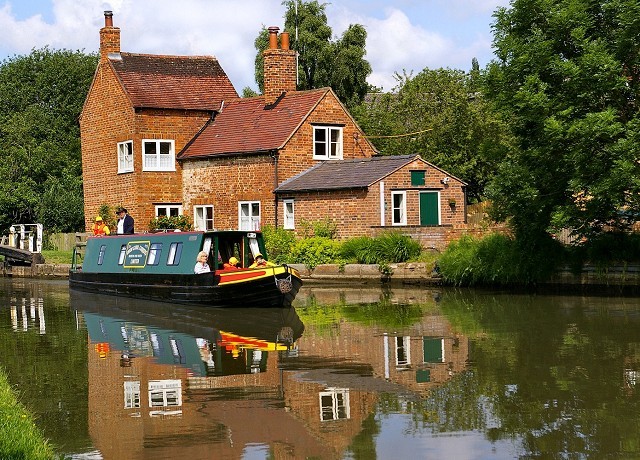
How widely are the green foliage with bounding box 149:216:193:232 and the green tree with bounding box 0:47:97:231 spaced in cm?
961

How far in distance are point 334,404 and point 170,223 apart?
2774 centimetres

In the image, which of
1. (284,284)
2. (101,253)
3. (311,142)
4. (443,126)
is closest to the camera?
(284,284)

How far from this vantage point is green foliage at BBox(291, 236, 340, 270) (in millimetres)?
34156

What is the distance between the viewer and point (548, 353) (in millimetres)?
17031

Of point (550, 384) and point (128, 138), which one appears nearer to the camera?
point (550, 384)

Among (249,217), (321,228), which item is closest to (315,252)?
(321,228)

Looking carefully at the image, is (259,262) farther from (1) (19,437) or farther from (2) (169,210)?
(2) (169,210)

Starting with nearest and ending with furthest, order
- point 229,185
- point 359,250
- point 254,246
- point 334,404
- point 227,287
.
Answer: point 334,404 < point 227,287 < point 254,246 < point 359,250 < point 229,185

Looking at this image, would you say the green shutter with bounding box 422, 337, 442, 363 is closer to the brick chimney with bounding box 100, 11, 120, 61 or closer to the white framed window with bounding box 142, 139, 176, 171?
the white framed window with bounding box 142, 139, 176, 171

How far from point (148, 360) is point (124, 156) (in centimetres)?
2565

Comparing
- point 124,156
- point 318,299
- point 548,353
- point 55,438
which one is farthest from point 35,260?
point 55,438

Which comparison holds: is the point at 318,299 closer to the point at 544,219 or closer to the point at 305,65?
the point at 544,219

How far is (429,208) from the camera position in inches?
1412

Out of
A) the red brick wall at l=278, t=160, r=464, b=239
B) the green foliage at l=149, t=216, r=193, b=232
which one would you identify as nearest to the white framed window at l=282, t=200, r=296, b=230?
the red brick wall at l=278, t=160, r=464, b=239
